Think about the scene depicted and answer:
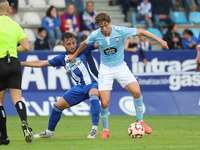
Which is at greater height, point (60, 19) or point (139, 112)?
point (60, 19)

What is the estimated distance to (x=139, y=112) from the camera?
7297 millimetres

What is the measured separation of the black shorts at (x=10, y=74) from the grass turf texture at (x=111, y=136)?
A: 92 centimetres

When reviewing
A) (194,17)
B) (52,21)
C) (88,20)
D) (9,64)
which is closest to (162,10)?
(194,17)

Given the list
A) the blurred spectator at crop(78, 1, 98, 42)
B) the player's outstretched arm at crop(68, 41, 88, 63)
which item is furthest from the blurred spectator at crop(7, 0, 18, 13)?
the player's outstretched arm at crop(68, 41, 88, 63)

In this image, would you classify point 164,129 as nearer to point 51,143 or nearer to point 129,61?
point 51,143

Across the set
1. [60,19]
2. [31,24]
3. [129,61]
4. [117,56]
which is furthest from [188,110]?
[31,24]

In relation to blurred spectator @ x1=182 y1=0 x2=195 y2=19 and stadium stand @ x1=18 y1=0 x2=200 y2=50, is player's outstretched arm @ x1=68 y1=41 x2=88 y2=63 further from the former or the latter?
blurred spectator @ x1=182 y1=0 x2=195 y2=19

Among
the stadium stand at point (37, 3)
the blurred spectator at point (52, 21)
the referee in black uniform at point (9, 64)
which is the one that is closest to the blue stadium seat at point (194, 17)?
the blurred spectator at point (52, 21)

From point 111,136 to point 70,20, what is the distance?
27.7 feet

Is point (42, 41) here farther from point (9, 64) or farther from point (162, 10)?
point (9, 64)

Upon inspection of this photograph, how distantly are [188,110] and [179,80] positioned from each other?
37.2 inches

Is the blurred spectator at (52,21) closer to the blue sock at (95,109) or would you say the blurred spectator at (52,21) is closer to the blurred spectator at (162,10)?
the blurred spectator at (162,10)

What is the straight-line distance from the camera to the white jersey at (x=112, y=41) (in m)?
6.97

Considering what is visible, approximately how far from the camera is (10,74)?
5719 mm
